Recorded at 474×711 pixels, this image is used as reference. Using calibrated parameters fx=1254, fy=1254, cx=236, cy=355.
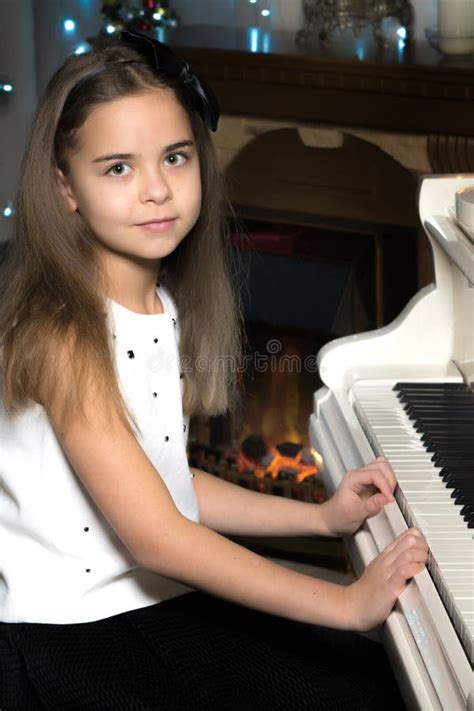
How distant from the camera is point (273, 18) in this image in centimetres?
396

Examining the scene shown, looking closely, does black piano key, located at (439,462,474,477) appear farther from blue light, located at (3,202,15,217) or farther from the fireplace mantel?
blue light, located at (3,202,15,217)

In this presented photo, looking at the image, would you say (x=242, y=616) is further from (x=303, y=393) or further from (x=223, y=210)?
(x=303, y=393)

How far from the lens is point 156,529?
1604mm

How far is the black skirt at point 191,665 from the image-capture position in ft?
5.05

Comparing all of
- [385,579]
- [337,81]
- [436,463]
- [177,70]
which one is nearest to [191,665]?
[385,579]

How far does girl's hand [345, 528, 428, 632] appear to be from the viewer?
1.46 m

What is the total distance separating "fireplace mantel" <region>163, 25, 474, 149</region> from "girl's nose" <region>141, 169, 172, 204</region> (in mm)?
1768

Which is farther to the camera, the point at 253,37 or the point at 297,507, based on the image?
the point at 253,37

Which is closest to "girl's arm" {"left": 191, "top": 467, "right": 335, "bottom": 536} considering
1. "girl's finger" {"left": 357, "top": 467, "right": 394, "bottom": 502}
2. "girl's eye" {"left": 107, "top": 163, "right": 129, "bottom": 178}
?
"girl's finger" {"left": 357, "top": 467, "right": 394, "bottom": 502}

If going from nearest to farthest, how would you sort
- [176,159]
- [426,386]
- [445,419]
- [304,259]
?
[176,159], [445,419], [426,386], [304,259]

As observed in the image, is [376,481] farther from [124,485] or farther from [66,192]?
[66,192]

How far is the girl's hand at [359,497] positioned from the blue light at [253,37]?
2.10 metres

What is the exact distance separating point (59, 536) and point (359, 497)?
1.37 feet

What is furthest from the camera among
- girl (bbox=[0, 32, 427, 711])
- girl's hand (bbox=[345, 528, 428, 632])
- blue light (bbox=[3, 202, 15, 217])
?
blue light (bbox=[3, 202, 15, 217])
